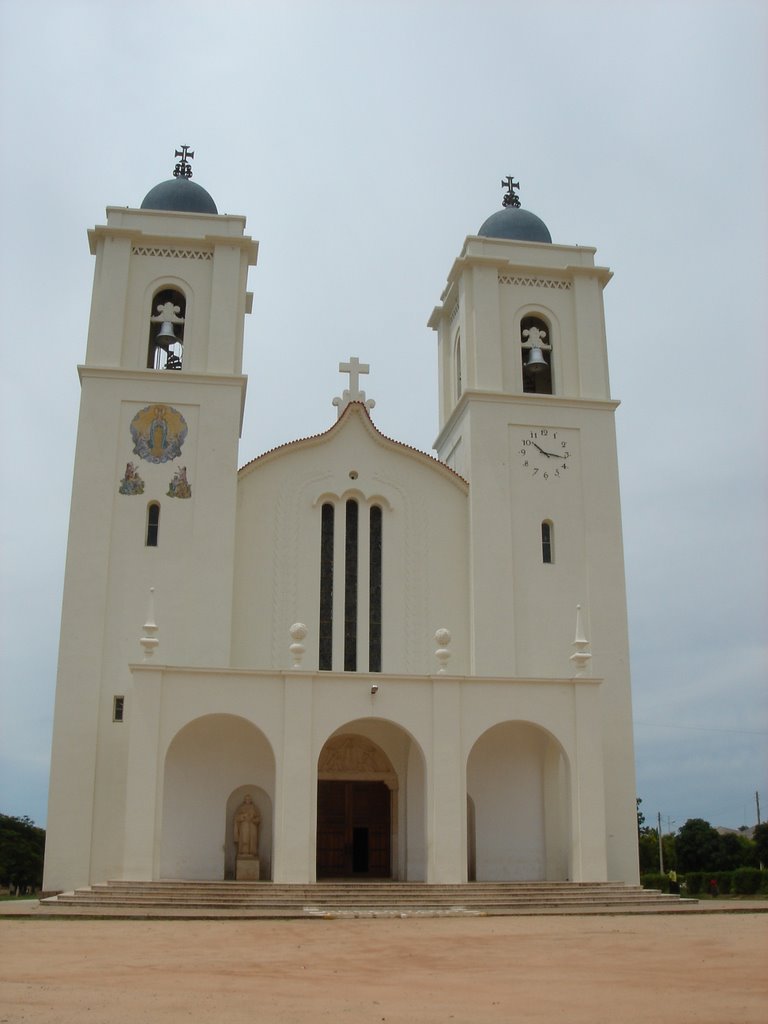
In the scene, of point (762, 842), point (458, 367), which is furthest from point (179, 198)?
point (762, 842)

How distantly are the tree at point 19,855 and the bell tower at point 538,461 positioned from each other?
3313 centimetres

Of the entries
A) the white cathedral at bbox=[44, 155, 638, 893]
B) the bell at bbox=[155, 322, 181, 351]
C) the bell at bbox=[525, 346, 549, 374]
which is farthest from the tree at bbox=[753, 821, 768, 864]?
the bell at bbox=[155, 322, 181, 351]

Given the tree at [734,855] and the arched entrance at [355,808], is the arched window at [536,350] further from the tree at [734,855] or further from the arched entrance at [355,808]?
the tree at [734,855]

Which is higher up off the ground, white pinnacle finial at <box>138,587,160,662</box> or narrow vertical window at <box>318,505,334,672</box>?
narrow vertical window at <box>318,505,334,672</box>

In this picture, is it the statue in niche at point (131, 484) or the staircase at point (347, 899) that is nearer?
the staircase at point (347, 899)

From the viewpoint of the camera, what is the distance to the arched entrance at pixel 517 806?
22.9 meters

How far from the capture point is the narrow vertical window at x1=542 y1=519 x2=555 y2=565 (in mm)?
25750

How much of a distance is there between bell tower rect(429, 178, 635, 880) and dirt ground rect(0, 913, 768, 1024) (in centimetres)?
885

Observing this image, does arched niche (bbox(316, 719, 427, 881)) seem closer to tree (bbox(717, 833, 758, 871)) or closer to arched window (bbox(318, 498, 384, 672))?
arched window (bbox(318, 498, 384, 672))

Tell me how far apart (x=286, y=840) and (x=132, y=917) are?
409cm

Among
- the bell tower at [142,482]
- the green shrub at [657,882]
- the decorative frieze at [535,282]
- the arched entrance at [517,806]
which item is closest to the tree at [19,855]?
the green shrub at [657,882]

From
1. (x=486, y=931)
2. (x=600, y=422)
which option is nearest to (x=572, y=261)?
(x=600, y=422)

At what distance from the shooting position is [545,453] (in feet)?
86.8

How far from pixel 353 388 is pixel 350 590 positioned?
521 centimetres
